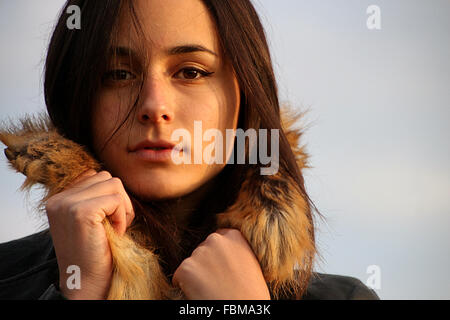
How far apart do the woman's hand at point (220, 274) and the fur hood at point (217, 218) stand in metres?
0.06

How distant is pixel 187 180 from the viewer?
181 cm

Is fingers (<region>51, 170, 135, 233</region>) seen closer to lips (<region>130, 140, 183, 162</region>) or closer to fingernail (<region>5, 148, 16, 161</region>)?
lips (<region>130, 140, 183, 162</region>)

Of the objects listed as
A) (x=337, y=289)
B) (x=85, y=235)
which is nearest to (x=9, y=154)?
(x=85, y=235)

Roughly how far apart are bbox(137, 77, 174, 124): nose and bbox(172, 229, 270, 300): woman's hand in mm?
401

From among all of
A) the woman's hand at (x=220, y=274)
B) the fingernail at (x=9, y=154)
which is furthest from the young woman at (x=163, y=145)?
the fingernail at (x=9, y=154)

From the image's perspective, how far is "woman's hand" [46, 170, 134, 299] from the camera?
1556mm

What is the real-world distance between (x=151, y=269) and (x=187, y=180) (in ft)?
1.02

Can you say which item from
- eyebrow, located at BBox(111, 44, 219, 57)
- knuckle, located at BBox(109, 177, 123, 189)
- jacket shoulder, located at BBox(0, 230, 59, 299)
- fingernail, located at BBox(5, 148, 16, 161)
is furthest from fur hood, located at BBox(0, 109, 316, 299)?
eyebrow, located at BBox(111, 44, 219, 57)

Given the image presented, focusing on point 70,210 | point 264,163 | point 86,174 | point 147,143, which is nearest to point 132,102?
point 147,143

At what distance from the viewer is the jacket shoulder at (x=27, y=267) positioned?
180cm

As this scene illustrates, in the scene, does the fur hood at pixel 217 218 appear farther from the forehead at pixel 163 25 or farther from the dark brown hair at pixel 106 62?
the forehead at pixel 163 25

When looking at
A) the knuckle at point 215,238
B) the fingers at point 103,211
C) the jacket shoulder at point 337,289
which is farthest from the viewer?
the jacket shoulder at point 337,289

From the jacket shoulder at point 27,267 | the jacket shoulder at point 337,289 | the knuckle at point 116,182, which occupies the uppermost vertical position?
the knuckle at point 116,182

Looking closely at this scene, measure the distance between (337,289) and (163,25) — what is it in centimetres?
111
